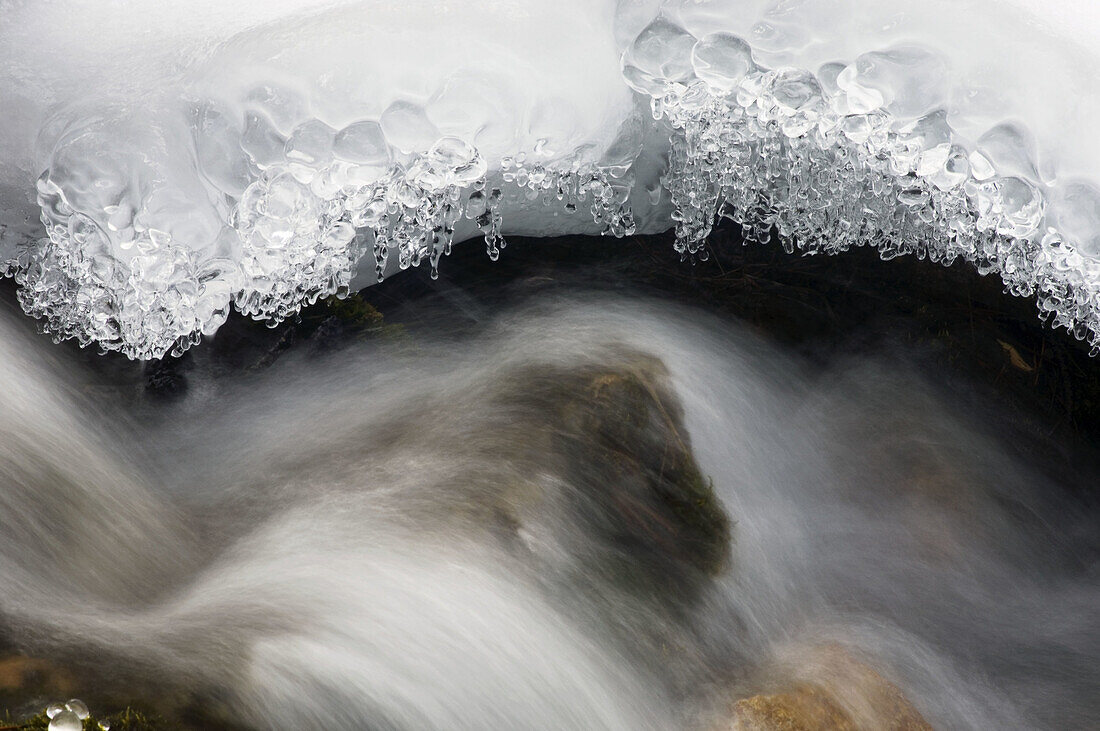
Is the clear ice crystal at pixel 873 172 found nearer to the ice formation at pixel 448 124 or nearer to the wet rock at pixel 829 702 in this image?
the ice formation at pixel 448 124

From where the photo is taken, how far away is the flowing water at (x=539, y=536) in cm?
156

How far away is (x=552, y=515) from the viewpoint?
1.73m

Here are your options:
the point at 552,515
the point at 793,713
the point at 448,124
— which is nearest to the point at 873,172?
the point at 448,124

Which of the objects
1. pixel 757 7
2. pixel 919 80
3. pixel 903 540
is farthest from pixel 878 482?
pixel 757 7

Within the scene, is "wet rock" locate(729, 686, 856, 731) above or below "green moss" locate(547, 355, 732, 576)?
below

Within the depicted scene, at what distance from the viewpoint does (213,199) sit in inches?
63.4

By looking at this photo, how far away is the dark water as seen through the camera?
1571 mm

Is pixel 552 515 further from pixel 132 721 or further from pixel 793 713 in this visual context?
pixel 132 721

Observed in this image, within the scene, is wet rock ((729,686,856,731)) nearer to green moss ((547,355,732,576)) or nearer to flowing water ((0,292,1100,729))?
flowing water ((0,292,1100,729))

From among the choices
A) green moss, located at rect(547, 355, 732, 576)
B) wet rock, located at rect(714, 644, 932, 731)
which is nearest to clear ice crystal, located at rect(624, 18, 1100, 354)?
green moss, located at rect(547, 355, 732, 576)

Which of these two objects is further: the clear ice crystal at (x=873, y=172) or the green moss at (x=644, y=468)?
the green moss at (x=644, y=468)

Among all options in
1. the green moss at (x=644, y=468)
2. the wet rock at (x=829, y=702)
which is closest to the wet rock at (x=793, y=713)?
the wet rock at (x=829, y=702)

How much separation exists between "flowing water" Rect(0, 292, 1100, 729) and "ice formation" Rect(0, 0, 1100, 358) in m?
0.31

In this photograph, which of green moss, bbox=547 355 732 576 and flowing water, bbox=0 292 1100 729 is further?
green moss, bbox=547 355 732 576
